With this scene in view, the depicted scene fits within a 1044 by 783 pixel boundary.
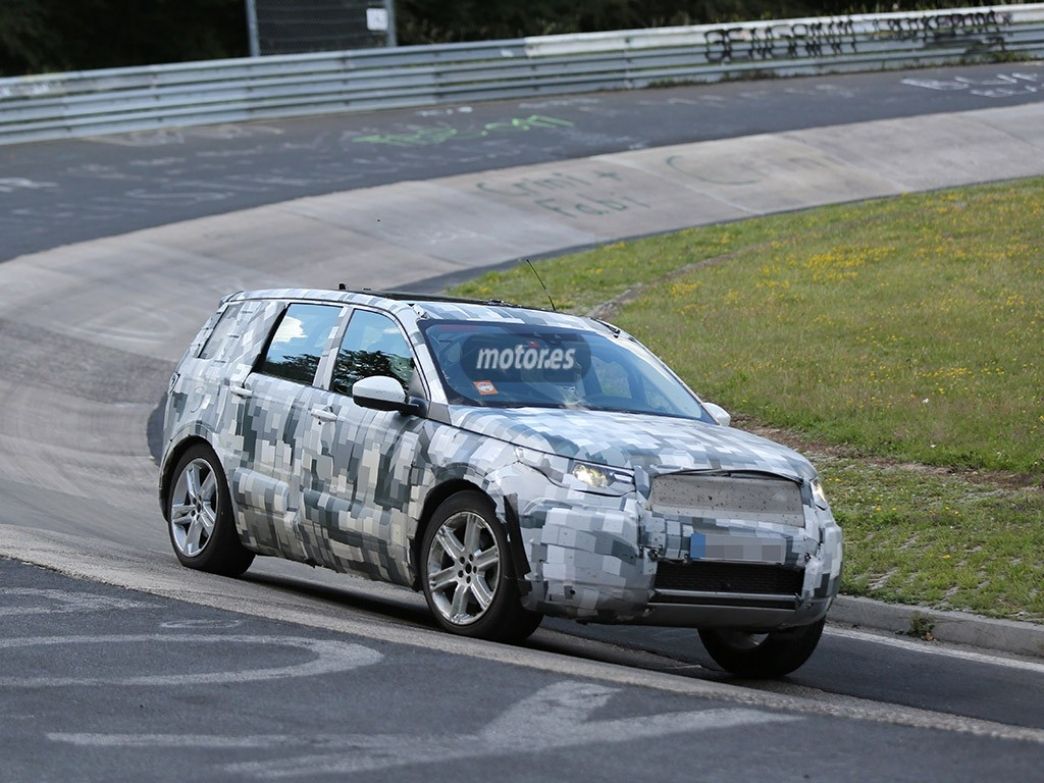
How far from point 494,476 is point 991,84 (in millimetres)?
31169

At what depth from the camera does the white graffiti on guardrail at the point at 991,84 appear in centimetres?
3597

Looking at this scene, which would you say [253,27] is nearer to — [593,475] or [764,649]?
[764,649]

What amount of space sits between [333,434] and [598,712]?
10.3 feet

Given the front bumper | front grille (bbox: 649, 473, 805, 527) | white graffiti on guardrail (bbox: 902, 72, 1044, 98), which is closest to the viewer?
the front bumper

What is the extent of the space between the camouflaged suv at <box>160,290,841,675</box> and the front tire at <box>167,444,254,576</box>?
15 millimetres

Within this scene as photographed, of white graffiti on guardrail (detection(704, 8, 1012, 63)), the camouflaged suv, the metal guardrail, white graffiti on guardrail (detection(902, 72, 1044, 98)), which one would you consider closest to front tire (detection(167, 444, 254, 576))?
the camouflaged suv

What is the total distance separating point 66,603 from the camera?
8.29m

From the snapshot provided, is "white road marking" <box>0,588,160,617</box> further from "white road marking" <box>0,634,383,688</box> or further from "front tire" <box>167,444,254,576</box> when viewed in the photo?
"front tire" <box>167,444,254,576</box>

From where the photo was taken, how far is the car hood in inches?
312

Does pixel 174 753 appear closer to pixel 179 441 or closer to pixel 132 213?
pixel 179 441

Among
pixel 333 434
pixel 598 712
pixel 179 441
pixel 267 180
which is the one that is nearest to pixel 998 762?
pixel 598 712

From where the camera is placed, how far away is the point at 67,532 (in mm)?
11508

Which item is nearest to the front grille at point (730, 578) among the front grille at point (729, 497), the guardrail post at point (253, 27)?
the front grille at point (729, 497)

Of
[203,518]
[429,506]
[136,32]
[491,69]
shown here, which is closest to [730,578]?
[429,506]
